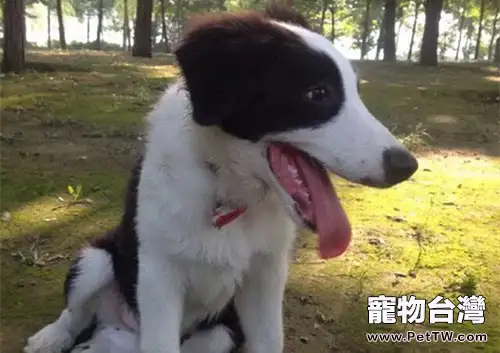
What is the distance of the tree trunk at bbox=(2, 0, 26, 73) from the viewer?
373 inches

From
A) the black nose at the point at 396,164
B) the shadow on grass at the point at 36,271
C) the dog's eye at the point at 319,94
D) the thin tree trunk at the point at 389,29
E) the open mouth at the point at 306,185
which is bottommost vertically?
the shadow on grass at the point at 36,271

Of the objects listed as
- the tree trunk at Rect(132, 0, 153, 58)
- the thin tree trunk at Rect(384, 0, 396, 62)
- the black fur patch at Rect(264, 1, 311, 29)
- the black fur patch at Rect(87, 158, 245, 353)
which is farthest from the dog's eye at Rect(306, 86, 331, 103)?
the thin tree trunk at Rect(384, 0, 396, 62)

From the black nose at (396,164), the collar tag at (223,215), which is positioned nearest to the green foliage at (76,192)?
the collar tag at (223,215)

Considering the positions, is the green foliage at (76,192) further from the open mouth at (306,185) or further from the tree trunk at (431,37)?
the tree trunk at (431,37)

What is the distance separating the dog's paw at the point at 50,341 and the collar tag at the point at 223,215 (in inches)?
38.3

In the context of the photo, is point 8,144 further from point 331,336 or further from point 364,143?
point 364,143

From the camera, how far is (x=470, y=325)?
3.18 meters

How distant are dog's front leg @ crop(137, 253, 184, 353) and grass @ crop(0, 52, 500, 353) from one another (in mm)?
814

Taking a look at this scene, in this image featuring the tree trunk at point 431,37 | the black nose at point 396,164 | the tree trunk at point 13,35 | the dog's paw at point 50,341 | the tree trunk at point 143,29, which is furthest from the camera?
the tree trunk at point 431,37

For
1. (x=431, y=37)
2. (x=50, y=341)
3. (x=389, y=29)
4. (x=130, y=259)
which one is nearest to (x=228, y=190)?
(x=130, y=259)

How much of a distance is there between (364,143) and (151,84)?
8.78 meters

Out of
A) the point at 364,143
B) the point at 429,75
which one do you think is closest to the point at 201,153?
the point at 364,143

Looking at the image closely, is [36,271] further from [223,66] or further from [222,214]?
[223,66]

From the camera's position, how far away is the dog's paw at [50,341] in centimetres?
269
